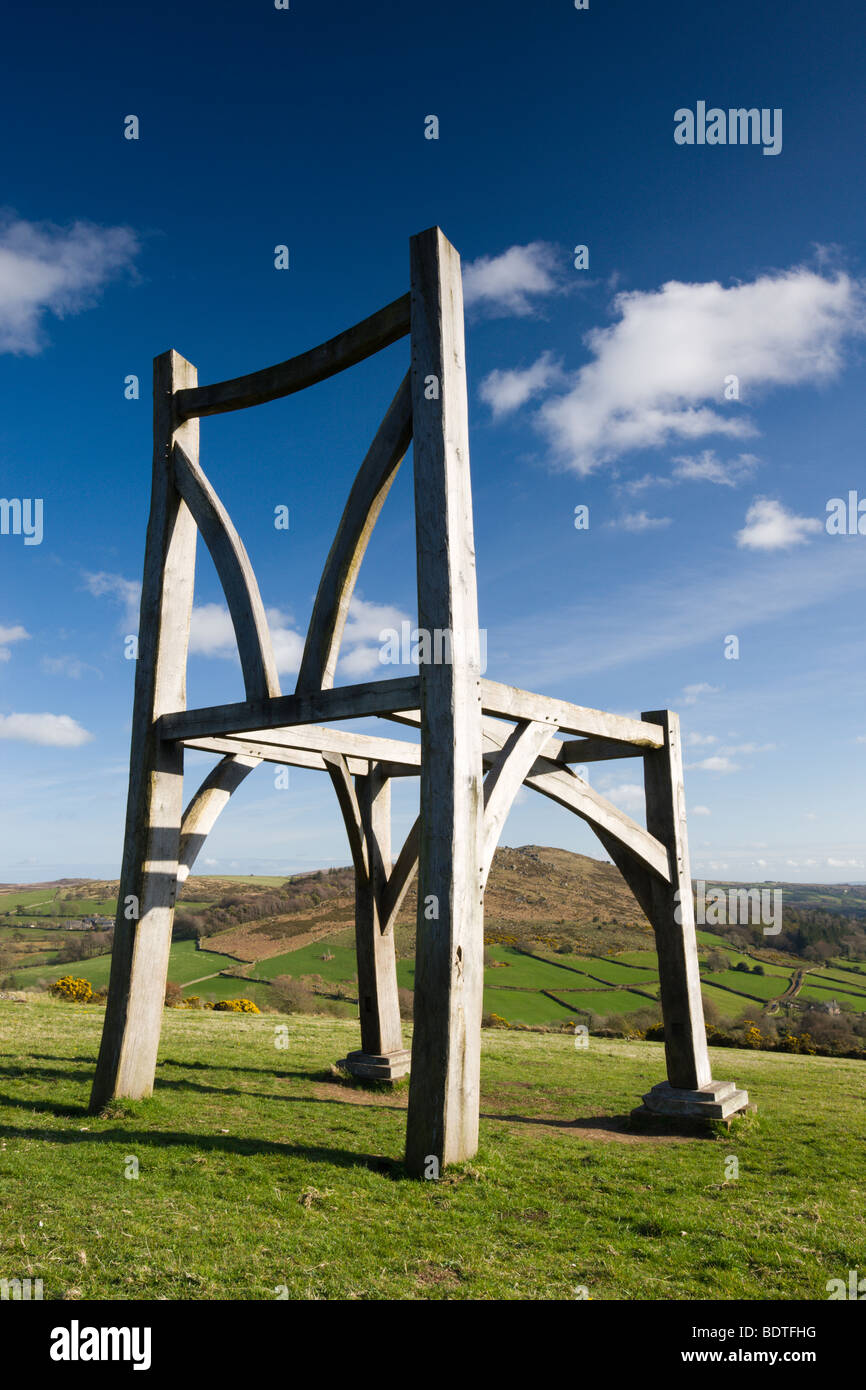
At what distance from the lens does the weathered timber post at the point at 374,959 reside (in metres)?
11.0

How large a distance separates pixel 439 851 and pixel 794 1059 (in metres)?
13.5

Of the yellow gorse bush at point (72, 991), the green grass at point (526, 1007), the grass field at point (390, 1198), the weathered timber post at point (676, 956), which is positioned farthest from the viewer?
the green grass at point (526, 1007)

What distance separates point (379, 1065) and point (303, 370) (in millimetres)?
8524

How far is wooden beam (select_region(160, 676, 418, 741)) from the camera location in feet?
24.0

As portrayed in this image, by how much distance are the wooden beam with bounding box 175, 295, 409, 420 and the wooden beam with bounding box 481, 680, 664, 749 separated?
11.8ft

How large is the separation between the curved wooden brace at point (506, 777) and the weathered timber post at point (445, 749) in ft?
0.93

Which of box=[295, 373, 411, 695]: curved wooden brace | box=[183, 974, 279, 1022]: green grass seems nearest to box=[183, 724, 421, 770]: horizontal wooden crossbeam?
box=[295, 373, 411, 695]: curved wooden brace

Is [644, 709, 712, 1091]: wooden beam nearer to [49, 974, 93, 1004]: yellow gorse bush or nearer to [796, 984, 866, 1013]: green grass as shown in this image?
[49, 974, 93, 1004]: yellow gorse bush

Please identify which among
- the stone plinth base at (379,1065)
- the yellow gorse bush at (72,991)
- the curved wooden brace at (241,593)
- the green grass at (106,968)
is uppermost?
the curved wooden brace at (241,593)

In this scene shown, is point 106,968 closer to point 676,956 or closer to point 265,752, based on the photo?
point 265,752

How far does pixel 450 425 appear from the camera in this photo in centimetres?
728

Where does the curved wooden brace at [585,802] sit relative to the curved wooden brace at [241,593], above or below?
below

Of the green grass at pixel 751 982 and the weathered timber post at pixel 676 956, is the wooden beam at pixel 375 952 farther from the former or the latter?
the green grass at pixel 751 982

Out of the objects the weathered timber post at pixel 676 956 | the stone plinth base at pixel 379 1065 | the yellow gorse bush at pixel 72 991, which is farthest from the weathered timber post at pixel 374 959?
the yellow gorse bush at pixel 72 991
